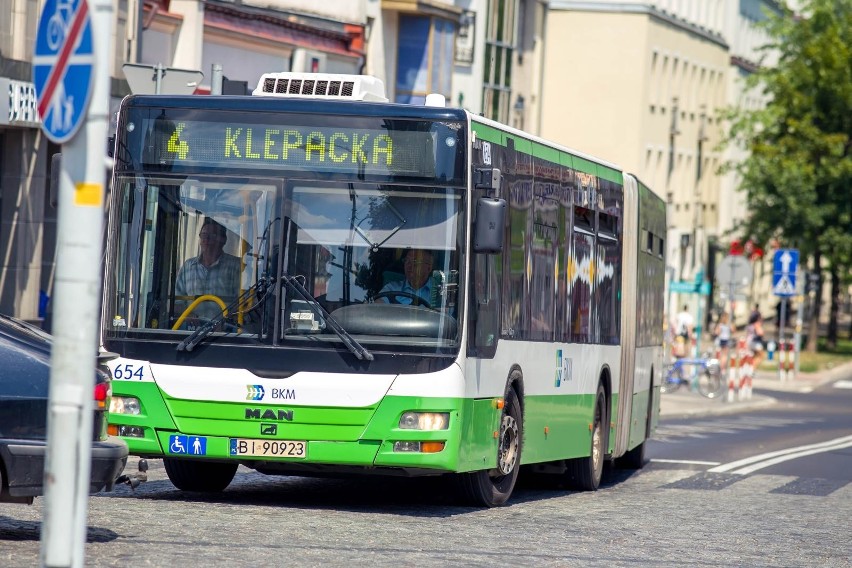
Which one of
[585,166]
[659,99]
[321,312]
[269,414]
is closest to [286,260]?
[321,312]

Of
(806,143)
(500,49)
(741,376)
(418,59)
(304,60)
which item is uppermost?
(500,49)

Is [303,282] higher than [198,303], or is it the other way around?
[303,282]

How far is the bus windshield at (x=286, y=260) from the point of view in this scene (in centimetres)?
Result: 1320

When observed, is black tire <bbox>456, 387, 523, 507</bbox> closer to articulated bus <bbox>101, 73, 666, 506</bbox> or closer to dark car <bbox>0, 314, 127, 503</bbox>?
articulated bus <bbox>101, 73, 666, 506</bbox>

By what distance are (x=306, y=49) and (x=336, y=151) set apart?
2720 cm

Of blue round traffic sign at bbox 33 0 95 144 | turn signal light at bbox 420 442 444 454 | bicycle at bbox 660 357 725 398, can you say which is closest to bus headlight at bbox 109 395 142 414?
turn signal light at bbox 420 442 444 454

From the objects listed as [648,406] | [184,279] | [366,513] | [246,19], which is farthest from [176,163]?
[246,19]

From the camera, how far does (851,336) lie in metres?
80.8

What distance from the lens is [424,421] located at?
1312 centimetres

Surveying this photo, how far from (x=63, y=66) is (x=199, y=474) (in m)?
7.88

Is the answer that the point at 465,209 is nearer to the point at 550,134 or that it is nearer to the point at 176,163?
the point at 176,163

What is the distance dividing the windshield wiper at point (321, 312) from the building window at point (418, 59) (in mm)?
35844

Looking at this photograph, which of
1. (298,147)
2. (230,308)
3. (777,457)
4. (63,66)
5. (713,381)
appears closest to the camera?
(63,66)

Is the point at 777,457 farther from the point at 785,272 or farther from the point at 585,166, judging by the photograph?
the point at 785,272
